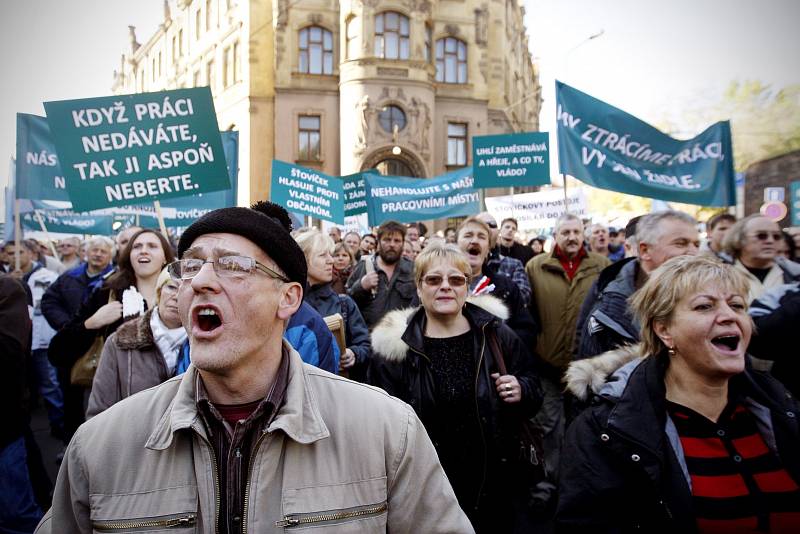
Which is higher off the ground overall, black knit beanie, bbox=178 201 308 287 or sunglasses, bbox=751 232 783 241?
sunglasses, bbox=751 232 783 241

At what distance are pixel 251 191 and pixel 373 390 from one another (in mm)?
27458

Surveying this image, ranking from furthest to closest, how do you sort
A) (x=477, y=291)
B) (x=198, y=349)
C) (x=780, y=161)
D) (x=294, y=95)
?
(x=294, y=95)
(x=780, y=161)
(x=477, y=291)
(x=198, y=349)

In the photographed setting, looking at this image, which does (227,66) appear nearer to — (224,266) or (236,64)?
(236,64)

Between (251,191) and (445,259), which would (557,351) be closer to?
(445,259)

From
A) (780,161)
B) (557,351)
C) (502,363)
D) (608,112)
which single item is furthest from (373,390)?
(780,161)

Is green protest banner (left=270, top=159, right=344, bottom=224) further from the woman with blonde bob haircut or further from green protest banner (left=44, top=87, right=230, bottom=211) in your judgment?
the woman with blonde bob haircut

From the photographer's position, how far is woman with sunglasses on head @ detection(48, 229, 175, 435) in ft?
13.1

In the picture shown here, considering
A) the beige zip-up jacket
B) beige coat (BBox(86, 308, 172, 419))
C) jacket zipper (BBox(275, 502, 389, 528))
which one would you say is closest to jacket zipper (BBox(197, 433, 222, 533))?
the beige zip-up jacket

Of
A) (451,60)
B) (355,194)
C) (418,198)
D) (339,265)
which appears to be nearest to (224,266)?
(339,265)

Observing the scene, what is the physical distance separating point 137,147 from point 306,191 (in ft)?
11.1

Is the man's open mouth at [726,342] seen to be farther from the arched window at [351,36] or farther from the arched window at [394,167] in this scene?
the arched window at [351,36]

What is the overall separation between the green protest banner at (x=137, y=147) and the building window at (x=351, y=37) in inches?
908

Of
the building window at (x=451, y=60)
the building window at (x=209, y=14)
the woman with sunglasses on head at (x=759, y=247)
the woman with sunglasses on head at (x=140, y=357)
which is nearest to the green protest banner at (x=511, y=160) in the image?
the woman with sunglasses on head at (x=759, y=247)

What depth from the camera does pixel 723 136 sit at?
6277mm
